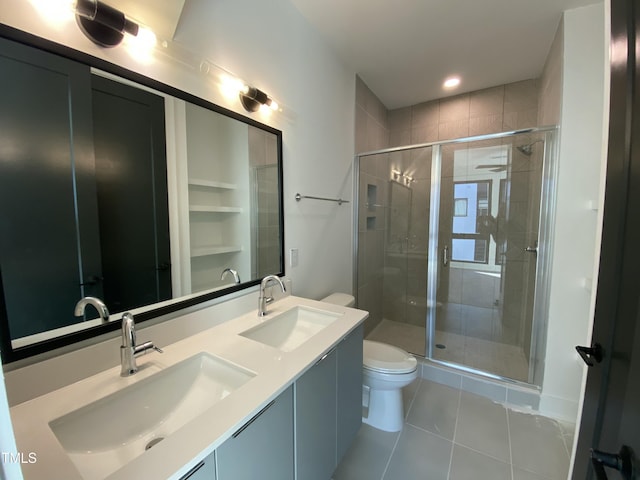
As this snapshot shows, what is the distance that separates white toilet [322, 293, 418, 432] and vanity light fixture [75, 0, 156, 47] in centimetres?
196

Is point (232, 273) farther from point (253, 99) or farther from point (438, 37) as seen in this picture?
point (438, 37)

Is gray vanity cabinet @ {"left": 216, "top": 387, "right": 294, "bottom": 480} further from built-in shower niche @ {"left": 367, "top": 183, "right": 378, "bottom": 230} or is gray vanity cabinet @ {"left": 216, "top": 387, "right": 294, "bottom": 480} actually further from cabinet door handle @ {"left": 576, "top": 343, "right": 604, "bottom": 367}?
built-in shower niche @ {"left": 367, "top": 183, "right": 378, "bottom": 230}

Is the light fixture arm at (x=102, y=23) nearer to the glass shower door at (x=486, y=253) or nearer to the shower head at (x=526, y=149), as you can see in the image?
the glass shower door at (x=486, y=253)

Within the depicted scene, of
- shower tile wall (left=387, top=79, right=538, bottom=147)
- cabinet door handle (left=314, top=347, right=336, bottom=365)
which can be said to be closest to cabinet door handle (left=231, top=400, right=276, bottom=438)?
cabinet door handle (left=314, top=347, right=336, bottom=365)

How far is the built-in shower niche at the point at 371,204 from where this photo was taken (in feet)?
9.42

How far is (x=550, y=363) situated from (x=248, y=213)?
2329mm

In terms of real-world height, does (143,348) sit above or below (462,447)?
above

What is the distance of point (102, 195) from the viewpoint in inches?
37.1

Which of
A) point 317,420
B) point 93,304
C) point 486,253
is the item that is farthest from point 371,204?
point 93,304

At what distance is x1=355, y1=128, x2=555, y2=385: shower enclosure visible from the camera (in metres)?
2.33

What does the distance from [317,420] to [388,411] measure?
868mm

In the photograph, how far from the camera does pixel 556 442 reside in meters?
1.66

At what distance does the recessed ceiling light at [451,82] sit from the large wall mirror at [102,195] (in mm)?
2274

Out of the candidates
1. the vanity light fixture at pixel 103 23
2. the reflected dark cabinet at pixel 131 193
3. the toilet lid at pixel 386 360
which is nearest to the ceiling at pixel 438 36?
the vanity light fixture at pixel 103 23
